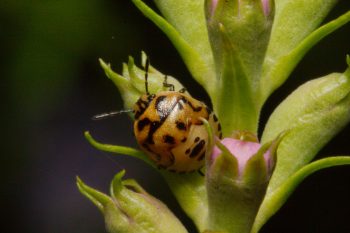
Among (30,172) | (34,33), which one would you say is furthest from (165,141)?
(30,172)

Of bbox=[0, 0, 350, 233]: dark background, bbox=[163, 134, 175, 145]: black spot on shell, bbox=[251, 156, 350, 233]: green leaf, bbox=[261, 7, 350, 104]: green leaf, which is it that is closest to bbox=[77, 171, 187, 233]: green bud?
bbox=[163, 134, 175, 145]: black spot on shell

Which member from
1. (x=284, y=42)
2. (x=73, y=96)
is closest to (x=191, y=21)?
(x=284, y=42)

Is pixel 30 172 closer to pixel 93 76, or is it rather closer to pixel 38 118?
pixel 38 118

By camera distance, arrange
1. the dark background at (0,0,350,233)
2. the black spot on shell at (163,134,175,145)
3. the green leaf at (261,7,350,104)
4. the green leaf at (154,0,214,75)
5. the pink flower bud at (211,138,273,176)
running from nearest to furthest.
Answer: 1. the pink flower bud at (211,138,273,176)
2. the black spot on shell at (163,134,175,145)
3. the green leaf at (261,7,350,104)
4. the green leaf at (154,0,214,75)
5. the dark background at (0,0,350,233)

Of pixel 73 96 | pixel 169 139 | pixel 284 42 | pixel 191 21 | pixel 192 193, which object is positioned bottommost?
pixel 73 96

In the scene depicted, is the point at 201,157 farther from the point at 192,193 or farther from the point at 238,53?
the point at 238,53

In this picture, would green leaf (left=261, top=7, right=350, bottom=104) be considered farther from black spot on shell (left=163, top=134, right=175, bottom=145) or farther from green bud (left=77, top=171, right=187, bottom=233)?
green bud (left=77, top=171, right=187, bottom=233)

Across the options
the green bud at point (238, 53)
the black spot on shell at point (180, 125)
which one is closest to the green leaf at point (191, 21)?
the green bud at point (238, 53)
